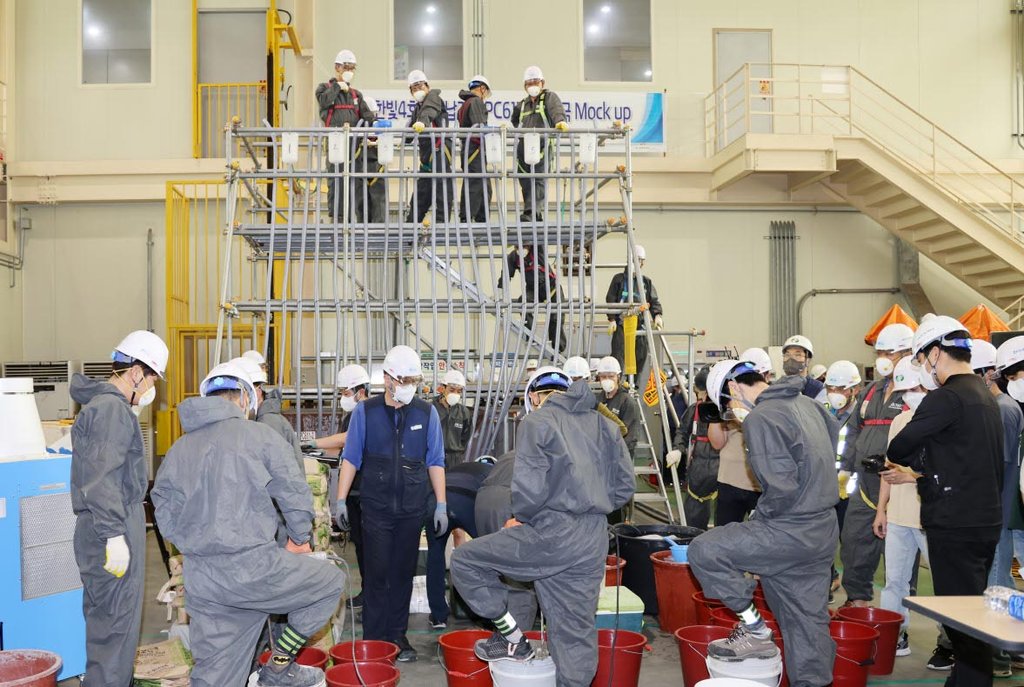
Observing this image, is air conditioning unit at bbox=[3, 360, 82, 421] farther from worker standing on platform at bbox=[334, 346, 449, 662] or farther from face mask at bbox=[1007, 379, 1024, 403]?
face mask at bbox=[1007, 379, 1024, 403]

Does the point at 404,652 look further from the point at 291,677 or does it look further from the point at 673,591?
the point at 673,591

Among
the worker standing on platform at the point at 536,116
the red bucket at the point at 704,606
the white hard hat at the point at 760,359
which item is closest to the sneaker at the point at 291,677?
the red bucket at the point at 704,606

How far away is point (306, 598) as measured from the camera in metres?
4.50

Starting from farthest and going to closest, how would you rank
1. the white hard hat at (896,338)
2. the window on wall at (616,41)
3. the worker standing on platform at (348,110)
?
the window on wall at (616,41) < the worker standing on platform at (348,110) < the white hard hat at (896,338)

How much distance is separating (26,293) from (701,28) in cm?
1261

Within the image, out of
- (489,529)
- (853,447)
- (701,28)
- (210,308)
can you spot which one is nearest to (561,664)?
(489,529)

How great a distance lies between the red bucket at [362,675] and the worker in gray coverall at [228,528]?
24.5 inches

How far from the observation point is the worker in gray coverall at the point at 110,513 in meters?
4.89

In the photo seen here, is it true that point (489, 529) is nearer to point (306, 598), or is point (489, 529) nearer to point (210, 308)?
point (306, 598)

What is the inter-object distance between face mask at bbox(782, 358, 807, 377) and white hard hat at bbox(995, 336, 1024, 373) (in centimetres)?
215

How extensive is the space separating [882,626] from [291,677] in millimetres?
3506

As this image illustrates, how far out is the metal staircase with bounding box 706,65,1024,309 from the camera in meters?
14.5

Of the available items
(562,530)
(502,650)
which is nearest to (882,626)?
(562,530)

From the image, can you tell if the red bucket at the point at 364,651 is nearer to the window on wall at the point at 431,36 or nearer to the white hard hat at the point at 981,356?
the white hard hat at the point at 981,356
